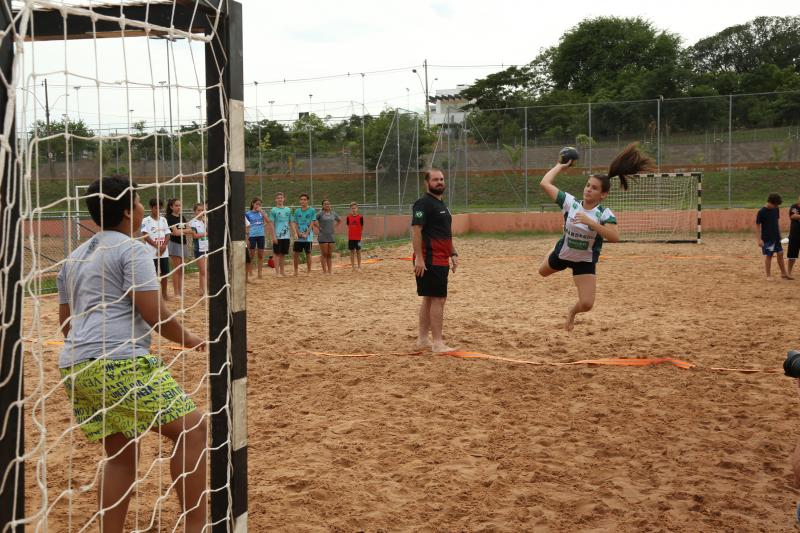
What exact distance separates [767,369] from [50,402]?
607 cm

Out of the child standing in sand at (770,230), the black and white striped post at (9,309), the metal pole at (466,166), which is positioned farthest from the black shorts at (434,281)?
the metal pole at (466,166)

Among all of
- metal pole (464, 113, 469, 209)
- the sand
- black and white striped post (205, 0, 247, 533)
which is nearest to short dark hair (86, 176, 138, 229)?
black and white striped post (205, 0, 247, 533)

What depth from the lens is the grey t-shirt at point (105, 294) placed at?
2.92 meters

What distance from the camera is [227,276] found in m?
3.21

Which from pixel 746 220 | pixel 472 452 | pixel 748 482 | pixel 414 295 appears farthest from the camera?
pixel 746 220

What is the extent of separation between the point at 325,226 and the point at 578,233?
342 inches

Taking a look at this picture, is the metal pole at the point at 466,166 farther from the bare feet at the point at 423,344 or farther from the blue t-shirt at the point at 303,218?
the bare feet at the point at 423,344

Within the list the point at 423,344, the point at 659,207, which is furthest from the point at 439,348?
the point at 659,207

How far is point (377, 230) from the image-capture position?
23234 mm

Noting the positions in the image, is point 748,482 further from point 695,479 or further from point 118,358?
point 118,358

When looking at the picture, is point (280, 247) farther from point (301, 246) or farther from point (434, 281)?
point (434, 281)

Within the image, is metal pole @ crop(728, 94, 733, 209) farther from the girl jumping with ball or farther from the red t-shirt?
the girl jumping with ball

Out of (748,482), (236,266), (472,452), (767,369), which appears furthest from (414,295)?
(236,266)

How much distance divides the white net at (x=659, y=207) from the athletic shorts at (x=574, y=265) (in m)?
16.2
